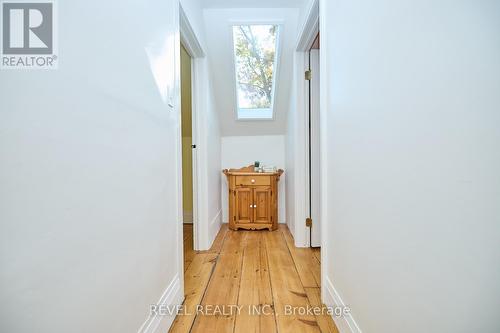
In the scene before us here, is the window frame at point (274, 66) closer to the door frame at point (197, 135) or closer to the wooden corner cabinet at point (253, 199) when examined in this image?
the door frame at point (197, 135)

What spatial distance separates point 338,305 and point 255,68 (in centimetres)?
263

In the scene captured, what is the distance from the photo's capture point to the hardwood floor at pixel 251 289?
1414mm

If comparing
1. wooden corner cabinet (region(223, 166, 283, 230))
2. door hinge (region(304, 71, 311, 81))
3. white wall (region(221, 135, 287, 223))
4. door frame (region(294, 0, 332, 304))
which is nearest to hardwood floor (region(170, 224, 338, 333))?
door frame (region(294, 0, 332, 304))

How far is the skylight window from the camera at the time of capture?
2836 mm

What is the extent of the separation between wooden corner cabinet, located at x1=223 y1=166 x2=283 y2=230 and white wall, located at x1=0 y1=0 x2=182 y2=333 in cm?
208

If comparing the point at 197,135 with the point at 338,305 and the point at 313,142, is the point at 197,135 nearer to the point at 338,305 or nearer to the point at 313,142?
the point at 313,142

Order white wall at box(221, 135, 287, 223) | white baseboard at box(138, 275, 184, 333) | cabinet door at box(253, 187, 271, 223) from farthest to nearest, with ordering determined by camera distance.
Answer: white wall at box(221, 135, 287, 223)
cabinet door at box(253, 187, 271, 223)
white baseboard at box(138, 275, 184, 333)

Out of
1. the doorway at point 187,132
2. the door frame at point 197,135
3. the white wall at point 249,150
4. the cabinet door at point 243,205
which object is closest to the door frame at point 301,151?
the cabinet door at point 243,205

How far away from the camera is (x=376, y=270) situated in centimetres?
98

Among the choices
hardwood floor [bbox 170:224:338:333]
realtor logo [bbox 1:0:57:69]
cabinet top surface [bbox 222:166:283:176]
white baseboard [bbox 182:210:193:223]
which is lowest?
hardwood floor [bbox 170:224:338:333]

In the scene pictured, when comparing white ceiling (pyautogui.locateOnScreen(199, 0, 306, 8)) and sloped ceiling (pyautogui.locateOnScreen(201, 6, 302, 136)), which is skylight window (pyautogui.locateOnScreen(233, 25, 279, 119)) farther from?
white ceiling (pyautogui.locateOnScreen(199, 0, 306, 8))

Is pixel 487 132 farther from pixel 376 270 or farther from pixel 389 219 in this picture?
pixel 376 270

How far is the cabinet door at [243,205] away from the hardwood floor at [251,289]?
0.52 metres

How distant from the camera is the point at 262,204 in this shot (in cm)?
334
